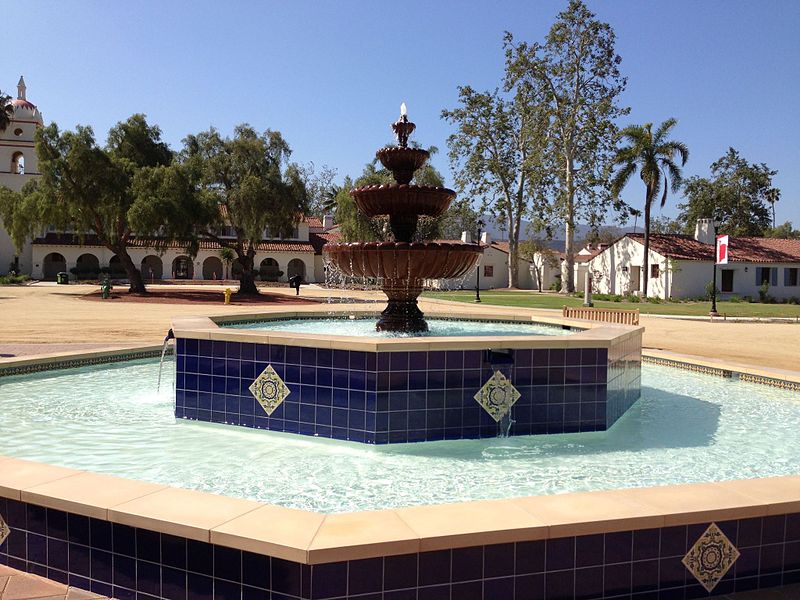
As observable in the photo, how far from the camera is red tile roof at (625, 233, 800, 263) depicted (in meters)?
44.7

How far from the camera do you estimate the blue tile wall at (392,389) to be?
19.8 ft

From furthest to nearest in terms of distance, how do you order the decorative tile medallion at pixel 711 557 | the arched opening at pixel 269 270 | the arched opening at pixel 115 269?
the arched opening at pixel 269 270 < the arched opening at pixel 115 269 < the decorative tile medallion at pixel 711 557

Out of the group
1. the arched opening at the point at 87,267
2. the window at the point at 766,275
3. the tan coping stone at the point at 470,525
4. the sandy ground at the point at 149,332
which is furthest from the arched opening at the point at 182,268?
the tan coping stone at the point at 470,525

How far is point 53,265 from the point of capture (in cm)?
5491

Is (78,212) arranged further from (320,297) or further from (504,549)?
(504,549)

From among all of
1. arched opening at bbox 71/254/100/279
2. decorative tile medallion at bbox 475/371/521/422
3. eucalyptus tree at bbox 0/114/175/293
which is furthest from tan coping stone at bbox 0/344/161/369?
arched opening at bbox 71/254/100/279

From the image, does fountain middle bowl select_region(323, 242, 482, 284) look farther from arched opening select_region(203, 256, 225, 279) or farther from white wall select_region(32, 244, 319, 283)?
arched opening select_region(203, 256, 225, 279)

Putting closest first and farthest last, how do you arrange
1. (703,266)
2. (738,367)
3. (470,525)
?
(470,525) → (738,367) → (703,266)

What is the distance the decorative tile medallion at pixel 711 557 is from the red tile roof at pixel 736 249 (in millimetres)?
44190

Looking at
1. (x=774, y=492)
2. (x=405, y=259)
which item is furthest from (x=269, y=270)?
(x=774, y=492)

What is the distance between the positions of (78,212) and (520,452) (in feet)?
116

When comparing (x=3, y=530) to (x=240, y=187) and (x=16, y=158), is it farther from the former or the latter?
(x=16, y=158)

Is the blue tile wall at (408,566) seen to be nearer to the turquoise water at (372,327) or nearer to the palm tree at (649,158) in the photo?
the turquoise water at (372,327)

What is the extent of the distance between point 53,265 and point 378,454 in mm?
58247
